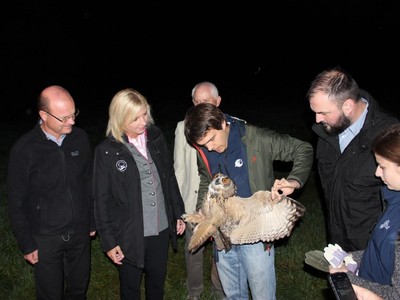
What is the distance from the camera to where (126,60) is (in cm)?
2744

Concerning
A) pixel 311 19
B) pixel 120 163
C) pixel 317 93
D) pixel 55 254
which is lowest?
pixel 55 254

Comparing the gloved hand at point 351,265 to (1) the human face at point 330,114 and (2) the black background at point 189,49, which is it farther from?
(2) the black background at point 189,49

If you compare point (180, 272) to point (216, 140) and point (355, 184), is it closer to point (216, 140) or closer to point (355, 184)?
point (216, 140)

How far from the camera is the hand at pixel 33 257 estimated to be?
341 cm

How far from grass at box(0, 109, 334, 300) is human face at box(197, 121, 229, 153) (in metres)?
2.12

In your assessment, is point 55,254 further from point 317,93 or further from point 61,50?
point 61,50

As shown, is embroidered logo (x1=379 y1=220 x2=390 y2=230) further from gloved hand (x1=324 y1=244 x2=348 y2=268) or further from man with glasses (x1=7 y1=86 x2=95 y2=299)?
man with glasses (x1=7 y1=86 x2=95 y2=299)

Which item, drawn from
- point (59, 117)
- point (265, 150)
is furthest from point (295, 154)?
point (59, 117)

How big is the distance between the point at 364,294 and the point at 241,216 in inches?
40.8

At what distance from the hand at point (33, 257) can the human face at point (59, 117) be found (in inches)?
40.2

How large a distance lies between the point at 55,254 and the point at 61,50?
2255 centimetres

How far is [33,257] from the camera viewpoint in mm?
3436

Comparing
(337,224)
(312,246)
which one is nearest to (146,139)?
(337,224)

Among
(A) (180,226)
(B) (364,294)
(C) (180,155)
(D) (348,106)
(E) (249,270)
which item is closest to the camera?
(B) (364,294)
